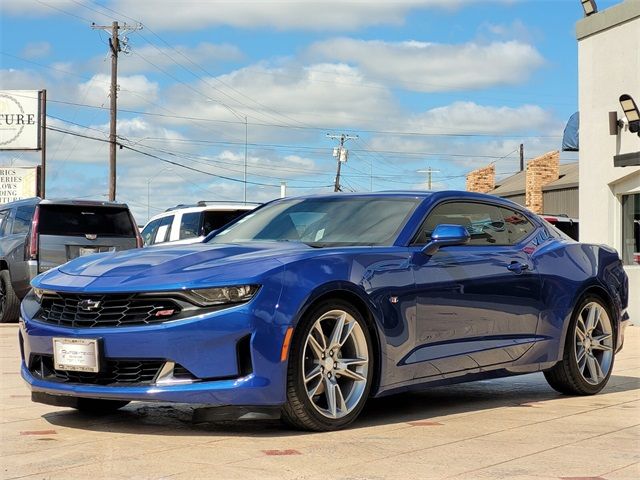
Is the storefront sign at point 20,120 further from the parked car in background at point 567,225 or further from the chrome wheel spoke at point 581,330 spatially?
the chrome wheel spoke at point 581,330

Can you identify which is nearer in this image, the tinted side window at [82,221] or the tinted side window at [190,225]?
the tinted side window at [82,221]

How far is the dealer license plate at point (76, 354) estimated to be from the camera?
20.1 feet

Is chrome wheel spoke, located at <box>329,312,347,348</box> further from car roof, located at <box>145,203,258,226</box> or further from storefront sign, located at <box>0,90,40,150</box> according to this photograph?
storefront sign, located at <box>0,90,40,150</box>

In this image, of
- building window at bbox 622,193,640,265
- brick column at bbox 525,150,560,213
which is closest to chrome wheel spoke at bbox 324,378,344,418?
building window at bbox 622,193,640,265

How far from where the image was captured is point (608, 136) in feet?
61.6

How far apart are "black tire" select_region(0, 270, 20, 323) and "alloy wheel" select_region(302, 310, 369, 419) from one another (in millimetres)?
11697

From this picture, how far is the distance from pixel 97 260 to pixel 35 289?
432mm

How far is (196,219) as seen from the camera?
16938 mm

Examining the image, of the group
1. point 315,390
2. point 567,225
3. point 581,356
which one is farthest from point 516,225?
point 567,225

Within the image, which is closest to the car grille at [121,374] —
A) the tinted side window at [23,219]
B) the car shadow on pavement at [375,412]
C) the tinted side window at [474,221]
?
the car shadow on pavement at [375,412]

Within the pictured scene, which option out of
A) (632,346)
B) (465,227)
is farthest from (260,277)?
(632,346)

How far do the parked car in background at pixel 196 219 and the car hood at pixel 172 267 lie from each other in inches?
379

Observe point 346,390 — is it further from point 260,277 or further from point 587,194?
point 587,194

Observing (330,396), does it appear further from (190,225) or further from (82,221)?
(82,221)
